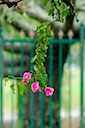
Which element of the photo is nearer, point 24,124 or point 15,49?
point 24,124

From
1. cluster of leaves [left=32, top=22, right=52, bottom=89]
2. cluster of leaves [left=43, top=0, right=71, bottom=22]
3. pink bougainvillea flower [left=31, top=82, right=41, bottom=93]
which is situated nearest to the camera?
pink bougainvillea flower [left=31, top=82, right=41, bottom=93]

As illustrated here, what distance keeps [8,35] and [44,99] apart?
1970mm

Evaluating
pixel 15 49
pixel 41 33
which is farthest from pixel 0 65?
pixel 41 33

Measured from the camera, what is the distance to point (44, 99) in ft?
20.4

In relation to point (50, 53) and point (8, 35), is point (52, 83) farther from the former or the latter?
point (8, 35)

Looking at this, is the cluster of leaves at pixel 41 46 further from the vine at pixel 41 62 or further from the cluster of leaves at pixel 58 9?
the cluster of leaves at pixel 58 9

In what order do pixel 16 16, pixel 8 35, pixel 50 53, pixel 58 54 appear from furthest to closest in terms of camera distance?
pixel 8 35
pixel 58 54
pixel 50 53
pixel 16 16

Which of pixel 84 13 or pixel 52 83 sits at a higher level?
pixel 84 13

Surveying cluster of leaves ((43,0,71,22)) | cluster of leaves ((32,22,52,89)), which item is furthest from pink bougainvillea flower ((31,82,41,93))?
cluster of leaves ((43,0,71,22))

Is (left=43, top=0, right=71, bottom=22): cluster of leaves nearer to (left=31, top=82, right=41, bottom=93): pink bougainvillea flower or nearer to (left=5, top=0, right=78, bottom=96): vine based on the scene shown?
(left=5, top=0, right=78, bottom=96): vine

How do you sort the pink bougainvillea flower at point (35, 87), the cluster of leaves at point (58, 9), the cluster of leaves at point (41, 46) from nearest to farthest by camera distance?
the pink bougainvillea flower at point (35, 87)
the cluster of leaves at point (41, 46)
the cluster of leaves at point (58, 9)

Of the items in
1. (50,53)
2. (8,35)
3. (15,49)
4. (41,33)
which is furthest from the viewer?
(8,35)

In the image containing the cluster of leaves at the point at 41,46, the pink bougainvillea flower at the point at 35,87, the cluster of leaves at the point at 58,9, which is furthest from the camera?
the cluster of leaves at the point at 58,9

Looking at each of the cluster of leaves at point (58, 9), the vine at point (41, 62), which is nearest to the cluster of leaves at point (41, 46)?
the vine at point (41, 62)
